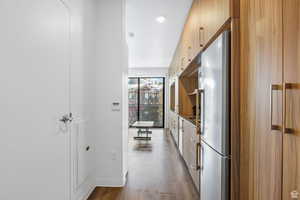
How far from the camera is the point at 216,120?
152 centimetres

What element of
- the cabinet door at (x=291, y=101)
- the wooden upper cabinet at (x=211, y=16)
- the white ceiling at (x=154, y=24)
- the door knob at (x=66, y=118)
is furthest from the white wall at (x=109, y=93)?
the cabinet door at (x=291, y=101)

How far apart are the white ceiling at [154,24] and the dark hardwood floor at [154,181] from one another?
277 cm

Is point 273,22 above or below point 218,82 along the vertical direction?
above

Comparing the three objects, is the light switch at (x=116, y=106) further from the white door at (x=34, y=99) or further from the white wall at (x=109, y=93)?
the white door at (x=34, y=99)

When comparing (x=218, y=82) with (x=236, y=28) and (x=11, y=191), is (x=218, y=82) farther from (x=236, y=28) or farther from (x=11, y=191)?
(x=11, y=191)

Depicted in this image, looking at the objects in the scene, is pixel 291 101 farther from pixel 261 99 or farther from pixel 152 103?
pixel 152 103

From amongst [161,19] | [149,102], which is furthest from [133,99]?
[161,19]

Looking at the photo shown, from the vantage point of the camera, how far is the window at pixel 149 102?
8500 mm

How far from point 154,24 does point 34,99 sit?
2776 mm

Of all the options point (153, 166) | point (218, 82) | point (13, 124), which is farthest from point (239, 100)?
point (153, 166)

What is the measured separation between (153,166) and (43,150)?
245 centimetres

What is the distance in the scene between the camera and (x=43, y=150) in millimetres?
1396

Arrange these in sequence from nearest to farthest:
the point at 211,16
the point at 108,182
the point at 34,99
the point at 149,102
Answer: the point at 34,99
the point at 211,16
the point at 108,182
the point at 149,102

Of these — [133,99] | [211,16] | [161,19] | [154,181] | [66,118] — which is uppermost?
[161,19]
